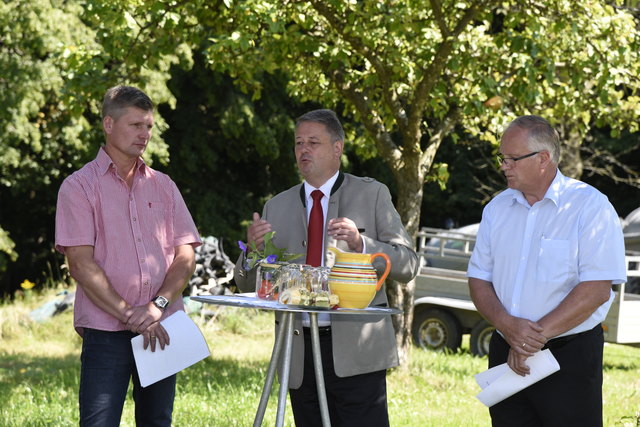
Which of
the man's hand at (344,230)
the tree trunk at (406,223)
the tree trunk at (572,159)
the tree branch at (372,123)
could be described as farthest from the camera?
the tree trunk at (572,159)

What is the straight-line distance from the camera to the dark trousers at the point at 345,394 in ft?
13.2

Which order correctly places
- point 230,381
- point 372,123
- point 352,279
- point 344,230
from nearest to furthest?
point 352,279, point 344,230, point 230,381, point 372,123

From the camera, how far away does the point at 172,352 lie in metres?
3.85

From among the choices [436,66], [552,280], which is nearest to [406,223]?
[436,66]

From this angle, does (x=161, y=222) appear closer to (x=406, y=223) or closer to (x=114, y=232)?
(x=114, y=232)

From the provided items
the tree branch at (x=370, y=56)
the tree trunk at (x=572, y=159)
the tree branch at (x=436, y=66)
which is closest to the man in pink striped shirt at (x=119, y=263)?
the tree branch at (x=370, y=56)

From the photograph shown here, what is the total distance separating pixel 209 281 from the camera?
45.9ft

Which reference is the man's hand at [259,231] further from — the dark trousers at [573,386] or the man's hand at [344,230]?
the dark trousers at [573,386]

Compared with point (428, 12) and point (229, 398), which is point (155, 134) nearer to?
point (428, 12)

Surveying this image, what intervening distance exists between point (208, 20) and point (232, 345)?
465cm

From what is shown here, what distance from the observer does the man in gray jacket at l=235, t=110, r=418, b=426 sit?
396cm

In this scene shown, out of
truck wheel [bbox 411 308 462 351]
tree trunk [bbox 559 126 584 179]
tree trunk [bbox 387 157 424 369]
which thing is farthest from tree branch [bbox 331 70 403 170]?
tree trunk [bbox 559 126 584 179]

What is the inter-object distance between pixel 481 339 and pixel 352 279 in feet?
27.7

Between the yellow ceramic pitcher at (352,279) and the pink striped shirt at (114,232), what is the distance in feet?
2.98
